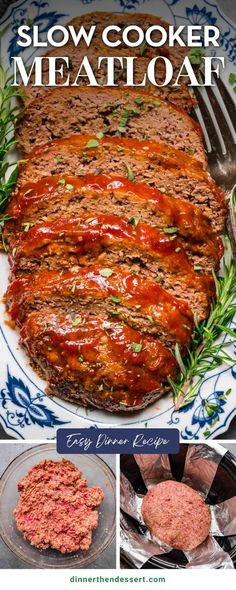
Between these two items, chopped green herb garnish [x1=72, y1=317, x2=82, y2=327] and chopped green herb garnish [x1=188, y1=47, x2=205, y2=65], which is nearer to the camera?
chopped green herb garnish [x1=72, y1=317, x2=82, y2=327]

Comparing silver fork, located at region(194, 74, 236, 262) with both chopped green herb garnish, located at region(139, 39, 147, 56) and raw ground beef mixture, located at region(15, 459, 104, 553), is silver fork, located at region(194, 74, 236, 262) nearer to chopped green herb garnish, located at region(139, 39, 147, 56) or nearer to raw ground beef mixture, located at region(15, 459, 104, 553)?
chopped green herb garnish, located at region(139, 39, 147, 56)

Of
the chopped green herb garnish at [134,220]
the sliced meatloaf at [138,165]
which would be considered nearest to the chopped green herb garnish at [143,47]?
the sliced meatloaf at [138,165]

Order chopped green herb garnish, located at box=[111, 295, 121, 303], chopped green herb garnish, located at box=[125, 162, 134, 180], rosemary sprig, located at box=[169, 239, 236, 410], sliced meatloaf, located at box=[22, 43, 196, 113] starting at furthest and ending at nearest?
sliced meatloaf, located at box=[22, 43, 196, 113]
rosemary sprig, located at box=[169, 239, 236, 410]
chopped green herb garnish, located at box=[125, 162, 134, 180]
chopped green herb garnish, located at box=[111, 295, 121, 303]

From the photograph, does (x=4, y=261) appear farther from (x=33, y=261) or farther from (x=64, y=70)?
(x=64, y=70)

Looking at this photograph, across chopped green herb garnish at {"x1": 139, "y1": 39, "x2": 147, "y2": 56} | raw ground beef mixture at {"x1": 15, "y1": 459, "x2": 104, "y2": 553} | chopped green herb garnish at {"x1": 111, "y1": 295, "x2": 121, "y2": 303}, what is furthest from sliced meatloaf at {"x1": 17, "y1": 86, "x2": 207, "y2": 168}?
raw ground beef mixture at {"x1": 15, "y1": 459, "x2": 104, "y2": 553}

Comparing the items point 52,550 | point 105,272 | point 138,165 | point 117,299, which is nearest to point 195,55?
point 138,165

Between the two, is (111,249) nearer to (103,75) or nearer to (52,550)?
(103,75)

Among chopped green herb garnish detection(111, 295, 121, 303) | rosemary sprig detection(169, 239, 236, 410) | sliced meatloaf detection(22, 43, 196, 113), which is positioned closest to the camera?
chopped green herb garnish detection(111, 295, 121, 303)
